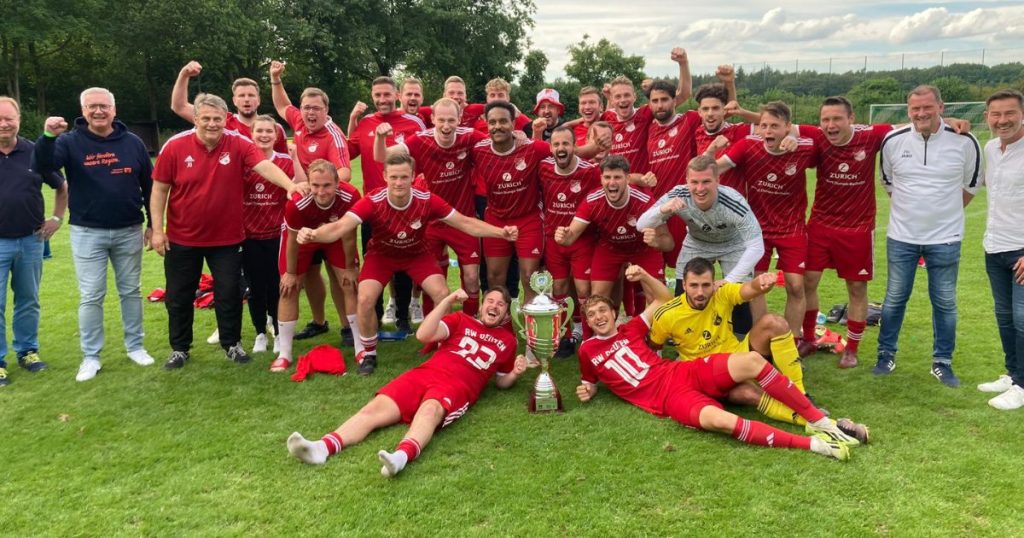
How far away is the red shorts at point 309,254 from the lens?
5605 mm

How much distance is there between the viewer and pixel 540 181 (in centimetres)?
579

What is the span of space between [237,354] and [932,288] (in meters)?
5.67

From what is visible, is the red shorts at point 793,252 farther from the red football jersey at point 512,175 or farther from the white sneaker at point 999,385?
the red football jersey at point 512,175

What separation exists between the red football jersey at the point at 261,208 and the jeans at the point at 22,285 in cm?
168

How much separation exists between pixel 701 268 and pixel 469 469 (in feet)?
6.83

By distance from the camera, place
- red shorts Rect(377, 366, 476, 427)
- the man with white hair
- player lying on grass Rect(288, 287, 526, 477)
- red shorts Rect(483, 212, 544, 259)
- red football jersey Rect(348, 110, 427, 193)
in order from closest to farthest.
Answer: player lying on grass Rect(288, 287, 526, 477), red shorts Rect(377, 366, 476, 427), the man with white hair, red shorts Rect(483, 212, 544, 259), red football jersey Rect(348, 110, 427, 193)

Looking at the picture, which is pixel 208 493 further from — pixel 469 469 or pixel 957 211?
pixel 957 211

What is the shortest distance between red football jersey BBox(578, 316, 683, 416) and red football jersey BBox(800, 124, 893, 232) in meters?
1.93

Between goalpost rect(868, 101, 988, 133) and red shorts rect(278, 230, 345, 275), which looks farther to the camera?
goalpost rect(868, 101, 988, 133)

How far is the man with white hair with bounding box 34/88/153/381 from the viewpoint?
5113 millimetres

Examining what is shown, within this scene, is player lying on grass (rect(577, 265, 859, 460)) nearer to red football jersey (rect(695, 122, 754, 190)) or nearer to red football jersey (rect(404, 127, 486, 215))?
red football jersey (rect(695, 122, 754, 190))

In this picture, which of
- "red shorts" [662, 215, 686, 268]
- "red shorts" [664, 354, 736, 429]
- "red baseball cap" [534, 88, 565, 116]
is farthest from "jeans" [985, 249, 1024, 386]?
"red baseball cap" [534, 88, 565, 116]

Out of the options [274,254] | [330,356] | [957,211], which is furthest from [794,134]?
[274,254]

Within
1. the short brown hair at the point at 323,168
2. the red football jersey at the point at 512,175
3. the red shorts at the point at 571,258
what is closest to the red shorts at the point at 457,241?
the red football jersey at the point at 512,175
